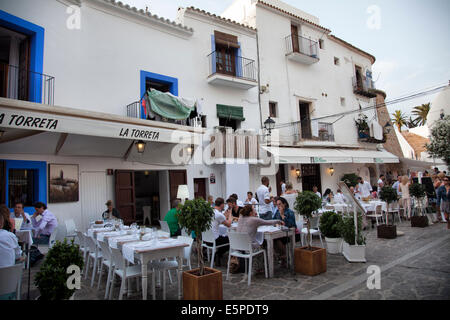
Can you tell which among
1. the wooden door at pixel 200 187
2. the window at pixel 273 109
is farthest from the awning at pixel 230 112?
the wooden door at pixel 200 187

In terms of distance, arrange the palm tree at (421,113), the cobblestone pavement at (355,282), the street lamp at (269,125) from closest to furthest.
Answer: the cobblestone pavement at (355,282)
the street lamp at (269,125)
the palm tree at (421,113)

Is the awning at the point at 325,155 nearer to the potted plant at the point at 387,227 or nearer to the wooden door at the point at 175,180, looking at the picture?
the wooden door at the point at 175,180

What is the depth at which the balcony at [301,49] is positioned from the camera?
1479 cm

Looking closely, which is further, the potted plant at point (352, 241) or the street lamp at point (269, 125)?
the street lamp at point (269, 125)

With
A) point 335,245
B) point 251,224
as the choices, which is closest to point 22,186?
point 251,224

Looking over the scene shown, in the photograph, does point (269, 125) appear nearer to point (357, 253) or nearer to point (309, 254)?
point (357, 253)

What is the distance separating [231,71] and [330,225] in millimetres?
8638

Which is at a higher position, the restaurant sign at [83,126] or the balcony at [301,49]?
the balcony at [301,49]

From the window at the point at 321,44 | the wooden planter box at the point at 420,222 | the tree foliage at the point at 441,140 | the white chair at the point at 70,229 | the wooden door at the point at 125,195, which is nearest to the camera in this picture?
the white chair at the point at 70,229

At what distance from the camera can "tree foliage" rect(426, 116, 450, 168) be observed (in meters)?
13.6

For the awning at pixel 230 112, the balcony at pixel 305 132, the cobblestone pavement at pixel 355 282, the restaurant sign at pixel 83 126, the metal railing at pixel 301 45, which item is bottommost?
the cobblestone pavement at pixel 355 282

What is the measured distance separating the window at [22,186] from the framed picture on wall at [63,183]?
0.41 meters
